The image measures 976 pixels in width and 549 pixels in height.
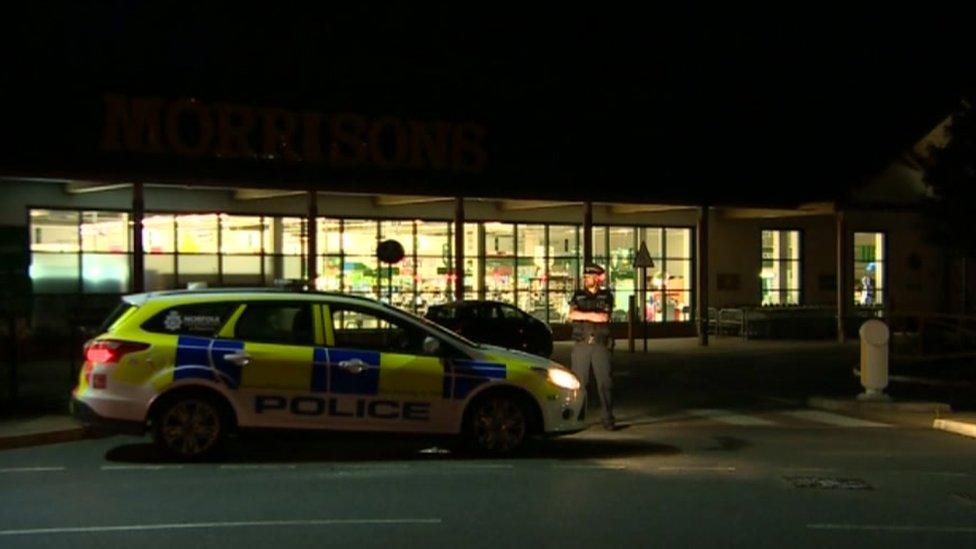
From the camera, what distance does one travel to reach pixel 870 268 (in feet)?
132

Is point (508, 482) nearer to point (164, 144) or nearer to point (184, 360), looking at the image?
point (184, 360)

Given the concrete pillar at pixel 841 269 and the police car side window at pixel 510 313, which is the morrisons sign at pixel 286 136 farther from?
the concrete pillar at pixel 841 269

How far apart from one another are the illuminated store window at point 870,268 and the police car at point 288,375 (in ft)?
96.5

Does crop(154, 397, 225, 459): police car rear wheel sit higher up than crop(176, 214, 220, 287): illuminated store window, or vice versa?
crop(176, 214, 220, 287): illuminated store window

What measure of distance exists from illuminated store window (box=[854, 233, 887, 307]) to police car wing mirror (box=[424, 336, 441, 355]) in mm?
29877

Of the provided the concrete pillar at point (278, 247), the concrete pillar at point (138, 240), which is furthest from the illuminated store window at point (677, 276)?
the concrete pillar at point (138, 240)

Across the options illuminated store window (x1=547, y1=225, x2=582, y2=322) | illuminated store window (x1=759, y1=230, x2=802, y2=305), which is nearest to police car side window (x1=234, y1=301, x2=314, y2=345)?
illuminated store window (x1=547, y1=225, x2=582, y2=322)

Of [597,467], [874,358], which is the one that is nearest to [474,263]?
[874,358]

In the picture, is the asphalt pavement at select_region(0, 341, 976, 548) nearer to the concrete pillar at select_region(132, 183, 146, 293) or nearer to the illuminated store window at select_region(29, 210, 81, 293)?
the concrete pillar at select_region(132, 183, 146, 293)

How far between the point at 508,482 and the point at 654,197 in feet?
71.9

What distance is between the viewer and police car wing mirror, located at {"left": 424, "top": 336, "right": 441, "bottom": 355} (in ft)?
40.0

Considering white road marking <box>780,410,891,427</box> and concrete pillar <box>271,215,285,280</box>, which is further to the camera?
concrete pillar <box>271,215,285,280</box>

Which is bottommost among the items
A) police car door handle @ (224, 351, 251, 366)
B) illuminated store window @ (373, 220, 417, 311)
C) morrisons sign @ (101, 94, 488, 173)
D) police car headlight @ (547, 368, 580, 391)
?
police car headlight @ (547, 368, 580, 391)

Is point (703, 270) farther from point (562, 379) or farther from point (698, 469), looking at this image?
point (698, 469)
